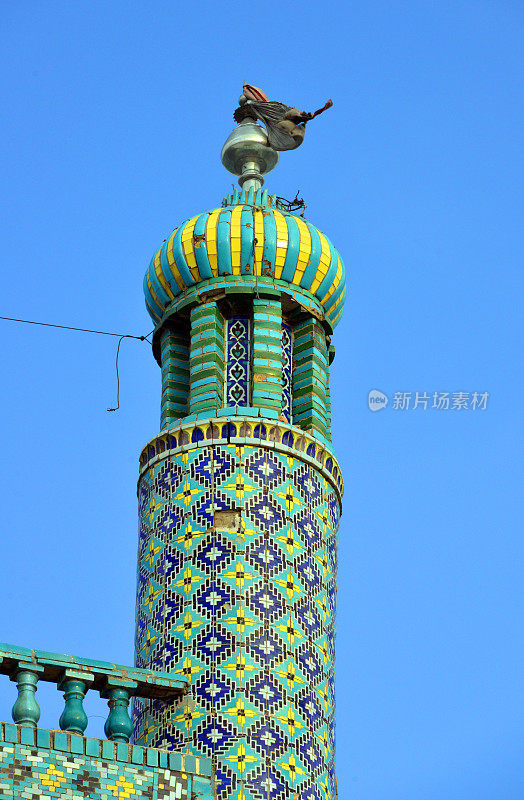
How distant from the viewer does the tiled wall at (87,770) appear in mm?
13039

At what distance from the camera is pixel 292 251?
17016mm

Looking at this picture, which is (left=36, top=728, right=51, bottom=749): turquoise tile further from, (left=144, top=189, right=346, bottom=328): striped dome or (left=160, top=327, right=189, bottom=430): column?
(left=144, top=189, right=346, bottom=328): striped dome

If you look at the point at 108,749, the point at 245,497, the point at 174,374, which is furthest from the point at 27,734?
the point at 174,374

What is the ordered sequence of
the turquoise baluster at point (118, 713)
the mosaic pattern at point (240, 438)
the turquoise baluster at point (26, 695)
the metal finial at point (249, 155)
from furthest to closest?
the metal finial at point (249, 155)
the mosaic pattern at point (240, 438)
the turquoise baluster at point (118, 713)
the turquoise baluster at point (26, 695)

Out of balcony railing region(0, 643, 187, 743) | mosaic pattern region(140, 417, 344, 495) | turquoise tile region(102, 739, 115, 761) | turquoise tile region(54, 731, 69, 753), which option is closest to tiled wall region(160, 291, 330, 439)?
mosaic pattern region(140, 417, 344, 495)

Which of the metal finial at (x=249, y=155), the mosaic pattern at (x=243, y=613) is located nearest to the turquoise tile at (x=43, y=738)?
the mosaic pattern at (x=243, y=613)

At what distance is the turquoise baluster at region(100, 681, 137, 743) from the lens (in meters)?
13.9

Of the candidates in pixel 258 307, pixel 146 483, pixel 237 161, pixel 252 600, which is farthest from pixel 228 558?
pixel 237 161

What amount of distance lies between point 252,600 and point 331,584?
1.18 m

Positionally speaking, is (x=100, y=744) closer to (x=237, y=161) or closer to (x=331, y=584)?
(x=331, y=584)

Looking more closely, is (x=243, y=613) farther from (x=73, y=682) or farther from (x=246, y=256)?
(x=246, y=256)

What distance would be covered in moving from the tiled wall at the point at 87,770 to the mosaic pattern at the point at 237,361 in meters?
4.00

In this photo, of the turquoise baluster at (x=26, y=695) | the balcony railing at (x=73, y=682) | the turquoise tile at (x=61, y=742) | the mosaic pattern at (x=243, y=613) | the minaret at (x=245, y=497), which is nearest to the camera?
the turquoise tile at (x=61, y=742)

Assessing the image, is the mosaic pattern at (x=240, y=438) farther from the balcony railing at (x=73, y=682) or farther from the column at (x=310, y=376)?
the balcony railing at (x=73, y=682)
